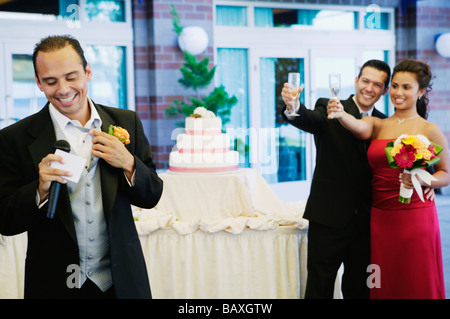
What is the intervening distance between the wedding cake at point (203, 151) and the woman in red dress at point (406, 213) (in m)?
1.23

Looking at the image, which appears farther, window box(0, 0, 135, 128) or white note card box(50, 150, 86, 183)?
window box(0, 0, 135, 128)

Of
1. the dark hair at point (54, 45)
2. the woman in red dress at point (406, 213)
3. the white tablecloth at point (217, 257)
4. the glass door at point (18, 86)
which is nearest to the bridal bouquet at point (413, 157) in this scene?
the woman in red dress at point (406, 213)

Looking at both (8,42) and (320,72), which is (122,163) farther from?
(320,72)

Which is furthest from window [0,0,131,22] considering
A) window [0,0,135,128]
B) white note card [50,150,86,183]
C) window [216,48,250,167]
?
white note card [50,150,86,183]

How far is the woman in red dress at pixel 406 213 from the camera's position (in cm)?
294

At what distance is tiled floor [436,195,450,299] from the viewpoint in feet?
14.9

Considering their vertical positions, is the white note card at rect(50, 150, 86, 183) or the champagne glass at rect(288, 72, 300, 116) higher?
the champagne glass at rect(288, 72, 300, 116)

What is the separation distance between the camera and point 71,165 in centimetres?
160

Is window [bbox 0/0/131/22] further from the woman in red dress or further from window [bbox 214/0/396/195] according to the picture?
the woman in red dress

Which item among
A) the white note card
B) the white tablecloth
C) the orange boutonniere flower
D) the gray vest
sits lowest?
the white tablecloth

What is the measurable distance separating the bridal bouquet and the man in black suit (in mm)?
309

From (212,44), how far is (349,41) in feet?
8.47
